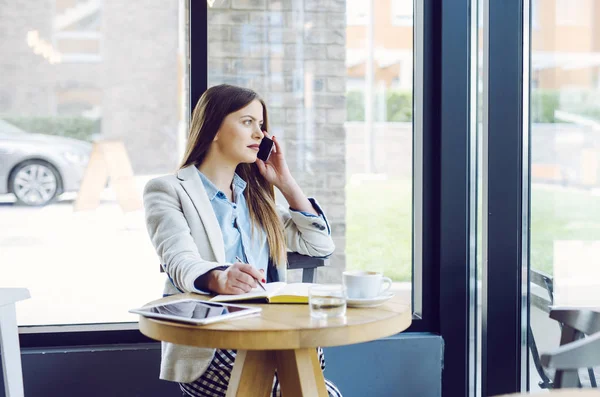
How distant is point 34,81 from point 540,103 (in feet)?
5.68

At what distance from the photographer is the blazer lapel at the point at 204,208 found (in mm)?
1948

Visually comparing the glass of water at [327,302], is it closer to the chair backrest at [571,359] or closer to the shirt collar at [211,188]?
the chair backrest at [571,359]

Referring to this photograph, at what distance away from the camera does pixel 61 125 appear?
2.60 meters

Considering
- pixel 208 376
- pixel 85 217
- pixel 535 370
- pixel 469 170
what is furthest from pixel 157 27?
pixel 535 370

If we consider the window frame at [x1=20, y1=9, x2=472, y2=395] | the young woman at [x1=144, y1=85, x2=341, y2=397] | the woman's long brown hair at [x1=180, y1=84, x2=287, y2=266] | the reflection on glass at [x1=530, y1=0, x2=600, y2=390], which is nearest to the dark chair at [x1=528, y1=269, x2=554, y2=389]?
the reflection on glass at [x1=530, y1=0, x2=600, y2=390]

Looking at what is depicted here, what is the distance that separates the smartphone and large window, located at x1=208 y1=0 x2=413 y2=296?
62 cm

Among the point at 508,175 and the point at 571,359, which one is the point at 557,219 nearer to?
the point at 508,175

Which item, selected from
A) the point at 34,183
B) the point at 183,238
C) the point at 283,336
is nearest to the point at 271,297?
the point at 283,336

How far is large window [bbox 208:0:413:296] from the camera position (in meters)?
2.76

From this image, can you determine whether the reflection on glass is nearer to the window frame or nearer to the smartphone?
the window frame

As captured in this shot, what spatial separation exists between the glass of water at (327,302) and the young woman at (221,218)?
25 centimetres

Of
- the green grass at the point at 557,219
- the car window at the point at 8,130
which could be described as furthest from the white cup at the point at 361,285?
the car window at the point at 8,130

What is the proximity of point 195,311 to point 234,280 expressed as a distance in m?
0.21

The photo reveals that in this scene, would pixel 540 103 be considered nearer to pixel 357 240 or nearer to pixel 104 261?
pixel 357 240
